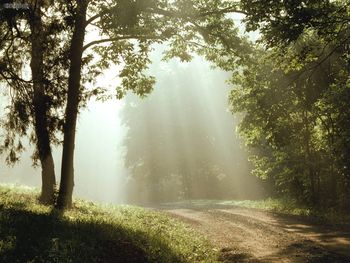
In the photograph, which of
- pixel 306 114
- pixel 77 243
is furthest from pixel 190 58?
pixel 77 243

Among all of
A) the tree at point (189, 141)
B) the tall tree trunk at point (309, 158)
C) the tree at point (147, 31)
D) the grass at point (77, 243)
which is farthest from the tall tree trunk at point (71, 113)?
the tree at point (189, 141)

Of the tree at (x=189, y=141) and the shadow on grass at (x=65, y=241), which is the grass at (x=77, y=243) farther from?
the tree at (x=189, y=141)

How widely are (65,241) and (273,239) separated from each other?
9.03 metres

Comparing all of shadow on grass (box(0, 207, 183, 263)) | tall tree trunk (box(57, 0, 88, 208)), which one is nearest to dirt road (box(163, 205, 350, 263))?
shadow on grass (box(0, 207, 183, 263))

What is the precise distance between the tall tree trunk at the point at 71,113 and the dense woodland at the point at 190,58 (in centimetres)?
4

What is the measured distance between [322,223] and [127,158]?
46491 mm

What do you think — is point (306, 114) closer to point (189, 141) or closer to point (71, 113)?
point (71, 113)

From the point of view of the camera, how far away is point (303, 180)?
29.1 meters

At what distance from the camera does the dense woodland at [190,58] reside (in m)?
14.9

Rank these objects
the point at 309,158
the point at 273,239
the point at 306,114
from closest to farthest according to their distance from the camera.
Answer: the point at 273,239
the point at 306,114
the point at 309,158

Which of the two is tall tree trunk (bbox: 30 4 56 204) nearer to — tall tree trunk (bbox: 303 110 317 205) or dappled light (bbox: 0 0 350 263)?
dappled light (bbox: 0 0 350 263)

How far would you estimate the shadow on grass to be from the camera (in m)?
9.01

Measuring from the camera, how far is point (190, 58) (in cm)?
2139

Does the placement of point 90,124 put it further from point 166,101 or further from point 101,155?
point 166,101
